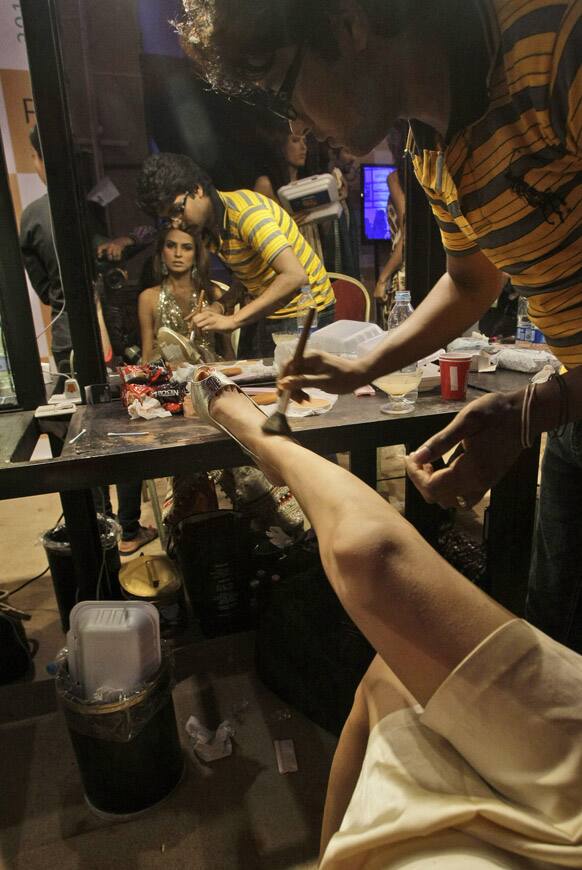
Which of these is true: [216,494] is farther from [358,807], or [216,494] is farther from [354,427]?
[358,807]

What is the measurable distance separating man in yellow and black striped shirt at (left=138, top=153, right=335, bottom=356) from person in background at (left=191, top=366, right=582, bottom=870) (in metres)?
1.75

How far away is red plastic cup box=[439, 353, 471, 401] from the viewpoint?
4.44ft

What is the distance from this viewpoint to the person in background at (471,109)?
0.69 m

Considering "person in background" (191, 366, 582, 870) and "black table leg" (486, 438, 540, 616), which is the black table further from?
"person in background" (191, 366, 582, 870)

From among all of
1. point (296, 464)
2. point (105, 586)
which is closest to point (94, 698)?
point (105, 586)

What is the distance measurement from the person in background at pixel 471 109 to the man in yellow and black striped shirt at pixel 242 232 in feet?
4.31

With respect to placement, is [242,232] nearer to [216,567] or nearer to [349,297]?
[349,297]

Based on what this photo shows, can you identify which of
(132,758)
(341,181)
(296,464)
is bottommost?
(132,758)

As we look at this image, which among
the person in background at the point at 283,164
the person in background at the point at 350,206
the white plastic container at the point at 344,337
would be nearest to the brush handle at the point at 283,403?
the white plastic container at the point at 344,337

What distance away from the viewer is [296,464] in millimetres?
800

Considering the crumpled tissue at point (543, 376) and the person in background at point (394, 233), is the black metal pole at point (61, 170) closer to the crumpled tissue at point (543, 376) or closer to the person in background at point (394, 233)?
the crumpled tissue at point (543, 376)

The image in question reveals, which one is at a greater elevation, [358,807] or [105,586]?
[358,807]

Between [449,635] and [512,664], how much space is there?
6 cm

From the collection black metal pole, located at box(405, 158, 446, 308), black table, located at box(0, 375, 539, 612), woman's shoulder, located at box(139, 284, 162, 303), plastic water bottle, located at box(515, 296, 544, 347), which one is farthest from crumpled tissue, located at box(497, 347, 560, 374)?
woman's shoulder, located at box(139, 284, 162, 303)
